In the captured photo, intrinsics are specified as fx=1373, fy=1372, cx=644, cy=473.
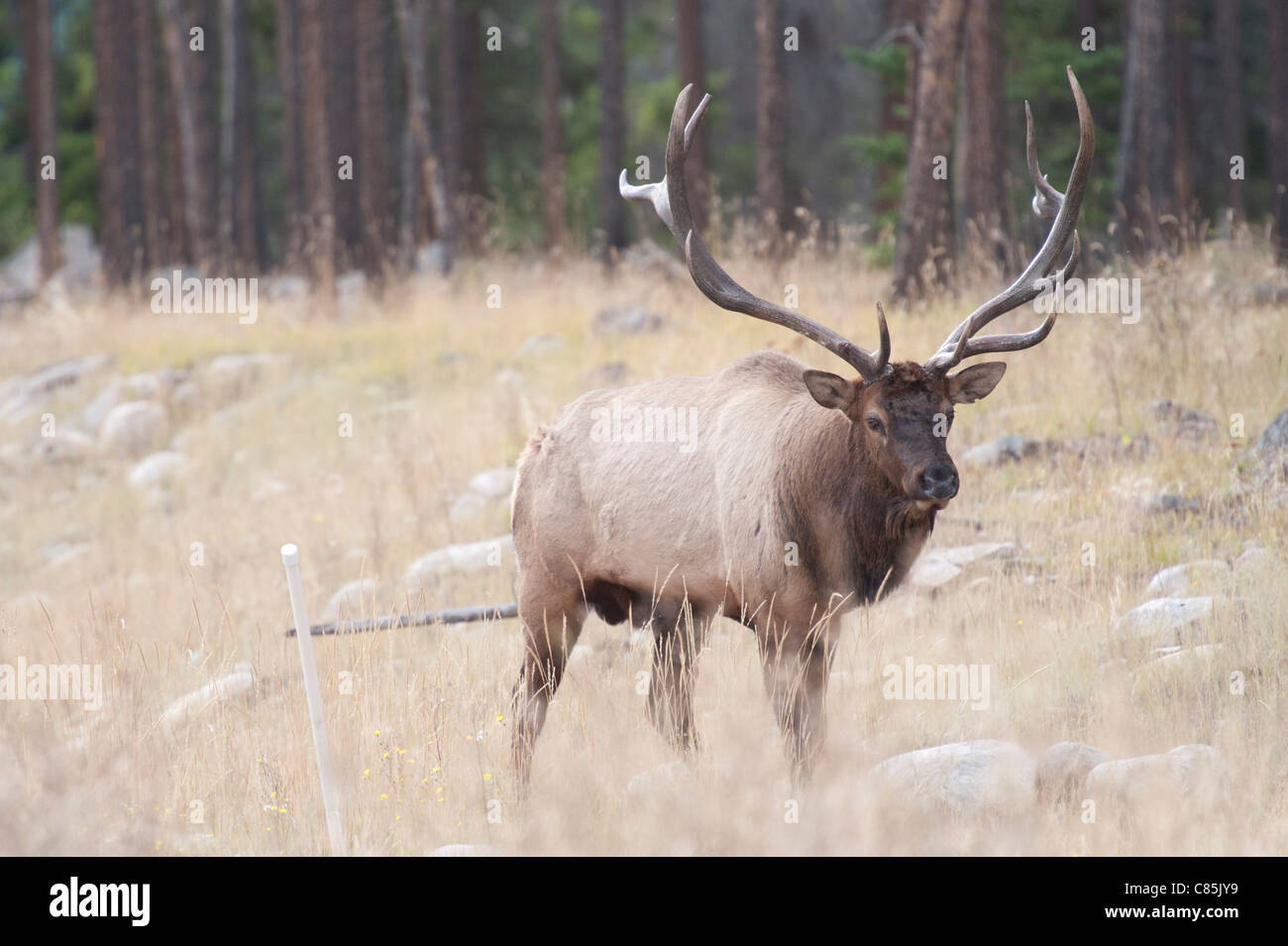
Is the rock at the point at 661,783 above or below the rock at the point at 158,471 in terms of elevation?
below

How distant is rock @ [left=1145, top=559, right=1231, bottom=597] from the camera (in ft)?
22.0

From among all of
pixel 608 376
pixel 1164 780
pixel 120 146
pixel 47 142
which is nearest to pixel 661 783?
pixel 1164 780

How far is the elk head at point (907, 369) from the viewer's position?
4.94 meters

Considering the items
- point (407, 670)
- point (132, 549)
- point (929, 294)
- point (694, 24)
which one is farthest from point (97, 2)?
point (407, 670)

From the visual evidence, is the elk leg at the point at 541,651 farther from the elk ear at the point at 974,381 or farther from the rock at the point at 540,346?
the rock at the point at 540,346

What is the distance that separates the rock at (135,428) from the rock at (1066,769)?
35.8 ft

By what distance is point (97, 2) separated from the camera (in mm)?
22750

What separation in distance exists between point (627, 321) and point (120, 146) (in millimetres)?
13183

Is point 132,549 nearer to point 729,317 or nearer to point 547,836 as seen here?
point 729,317

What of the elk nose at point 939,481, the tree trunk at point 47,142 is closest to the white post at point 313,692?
the elk nose at point 939,481

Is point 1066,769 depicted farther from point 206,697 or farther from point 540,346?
point 540,346

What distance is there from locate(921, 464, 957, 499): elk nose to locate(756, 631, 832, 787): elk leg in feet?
2.28

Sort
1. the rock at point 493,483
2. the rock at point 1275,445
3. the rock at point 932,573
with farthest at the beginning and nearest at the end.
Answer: the rock at point 493,483, the rock at point 1275,445, the rock at point 932,573
